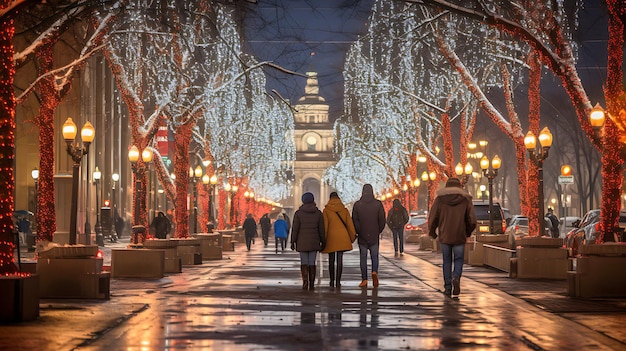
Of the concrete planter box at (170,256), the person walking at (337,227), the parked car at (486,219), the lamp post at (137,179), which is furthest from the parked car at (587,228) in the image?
the person walking at (337,227)

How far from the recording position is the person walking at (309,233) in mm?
21484

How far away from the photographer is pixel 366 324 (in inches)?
569

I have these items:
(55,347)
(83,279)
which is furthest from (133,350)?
(83,279)

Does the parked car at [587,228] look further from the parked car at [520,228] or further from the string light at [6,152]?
the string light at [6,152]

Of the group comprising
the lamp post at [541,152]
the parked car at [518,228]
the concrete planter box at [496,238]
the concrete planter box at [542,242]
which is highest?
the lamp post at [541,152]

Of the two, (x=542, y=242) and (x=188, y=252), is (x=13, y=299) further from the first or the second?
(x=188, y=252)

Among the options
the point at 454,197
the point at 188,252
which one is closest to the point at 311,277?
the point at 454,197

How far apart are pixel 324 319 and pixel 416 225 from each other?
51.3 metres

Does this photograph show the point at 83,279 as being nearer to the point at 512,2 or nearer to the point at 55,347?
the point at 55,347

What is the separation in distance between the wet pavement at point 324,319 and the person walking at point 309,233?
2.12 feet

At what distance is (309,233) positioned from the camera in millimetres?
21562

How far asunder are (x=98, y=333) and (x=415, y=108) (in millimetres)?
45163

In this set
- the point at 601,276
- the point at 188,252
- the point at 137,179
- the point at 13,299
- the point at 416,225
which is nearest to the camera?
the point at 13,299

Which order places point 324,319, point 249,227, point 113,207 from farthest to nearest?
1. point 113,207
2. point 249,227
3. point 324,319
